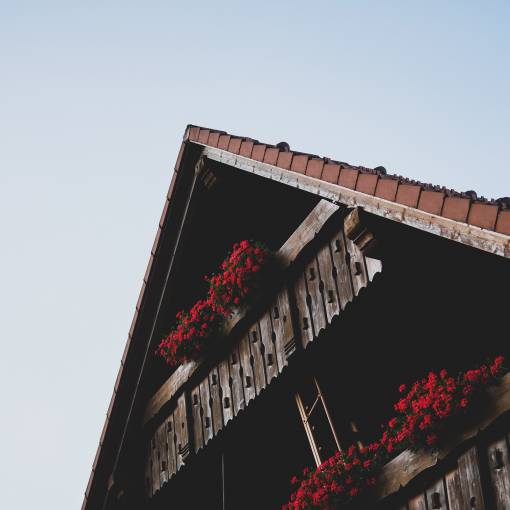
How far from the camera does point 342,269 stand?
619cm

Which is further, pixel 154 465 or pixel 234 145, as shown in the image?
pixel 154 465

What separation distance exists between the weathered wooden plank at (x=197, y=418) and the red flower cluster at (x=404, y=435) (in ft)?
5.39

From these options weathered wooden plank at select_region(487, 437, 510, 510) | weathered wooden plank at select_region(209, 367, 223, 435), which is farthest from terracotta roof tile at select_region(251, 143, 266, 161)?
weathered wooden plank at select_region(487, 437, 510, 510)

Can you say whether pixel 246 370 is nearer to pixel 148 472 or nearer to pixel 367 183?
pixel 148 472

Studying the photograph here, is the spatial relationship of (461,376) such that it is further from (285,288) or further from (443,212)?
(285,288)

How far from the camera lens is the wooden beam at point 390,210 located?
4504 millimetres

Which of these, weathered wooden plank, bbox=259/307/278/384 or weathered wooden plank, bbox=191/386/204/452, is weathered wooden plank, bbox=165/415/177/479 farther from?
weathered wooden plank, bbox=259/307/278/384

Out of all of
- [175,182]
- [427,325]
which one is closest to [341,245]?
[427,325]

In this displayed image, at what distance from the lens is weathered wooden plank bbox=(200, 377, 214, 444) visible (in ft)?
24.7

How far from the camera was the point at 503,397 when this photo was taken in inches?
193

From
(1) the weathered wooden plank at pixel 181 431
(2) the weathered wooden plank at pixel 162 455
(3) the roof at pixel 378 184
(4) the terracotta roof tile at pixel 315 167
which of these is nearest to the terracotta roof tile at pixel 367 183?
(3) the roof at pixel 378 184

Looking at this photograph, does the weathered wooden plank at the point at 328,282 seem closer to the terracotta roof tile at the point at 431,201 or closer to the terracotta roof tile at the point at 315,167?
the terracotta roof tile at the point at 315,167

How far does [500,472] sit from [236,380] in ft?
9.92

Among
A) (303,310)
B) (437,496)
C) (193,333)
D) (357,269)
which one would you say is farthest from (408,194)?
(193,333)
